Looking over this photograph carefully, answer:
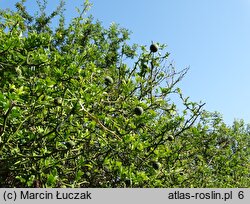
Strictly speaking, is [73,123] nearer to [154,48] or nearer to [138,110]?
[138,110]

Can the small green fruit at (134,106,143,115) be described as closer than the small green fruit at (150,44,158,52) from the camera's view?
Yes

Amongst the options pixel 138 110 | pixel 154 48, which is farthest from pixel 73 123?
pixel 154 48

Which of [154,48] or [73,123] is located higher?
[154,48]

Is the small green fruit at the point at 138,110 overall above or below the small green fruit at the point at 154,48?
below

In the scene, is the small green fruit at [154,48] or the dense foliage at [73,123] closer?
the dense foliage at [73,123]

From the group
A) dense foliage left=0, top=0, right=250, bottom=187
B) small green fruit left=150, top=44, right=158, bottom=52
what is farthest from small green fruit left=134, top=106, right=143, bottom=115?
small green fruit left=150, top=44, right=158, bottom=52

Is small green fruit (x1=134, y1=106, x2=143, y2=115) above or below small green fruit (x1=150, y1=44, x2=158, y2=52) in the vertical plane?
below

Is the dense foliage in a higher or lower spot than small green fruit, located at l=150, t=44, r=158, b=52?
lower

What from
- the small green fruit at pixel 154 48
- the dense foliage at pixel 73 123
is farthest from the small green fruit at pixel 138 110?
the small green fruit at pixel 154 48

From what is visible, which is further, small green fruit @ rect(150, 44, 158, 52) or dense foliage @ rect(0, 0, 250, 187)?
small green fruit @ rect(150, 44, 158, 52)

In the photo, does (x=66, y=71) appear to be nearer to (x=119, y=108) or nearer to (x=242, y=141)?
(x=119, y=108)

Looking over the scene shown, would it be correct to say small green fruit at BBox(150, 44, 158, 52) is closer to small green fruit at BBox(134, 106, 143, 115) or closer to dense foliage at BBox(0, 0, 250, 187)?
dense foliage at BBox(0, 0, 250, 187)

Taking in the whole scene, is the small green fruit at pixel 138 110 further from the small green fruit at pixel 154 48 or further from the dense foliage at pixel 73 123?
the small green fruit at pixel 154 48
